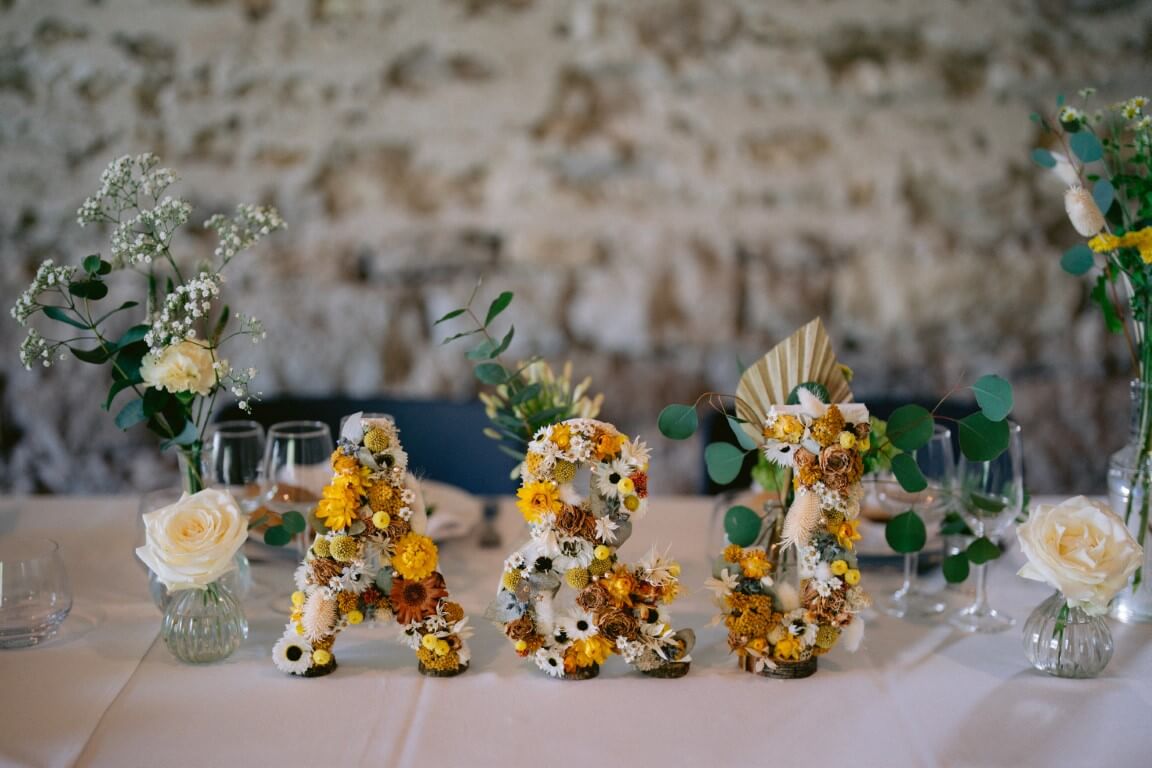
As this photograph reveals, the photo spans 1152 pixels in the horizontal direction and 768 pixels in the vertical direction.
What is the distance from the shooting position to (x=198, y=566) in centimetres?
98

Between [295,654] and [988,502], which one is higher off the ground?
[988,502]

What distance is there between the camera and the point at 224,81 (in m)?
2.15

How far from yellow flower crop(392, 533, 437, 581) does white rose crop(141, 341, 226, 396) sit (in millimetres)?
260

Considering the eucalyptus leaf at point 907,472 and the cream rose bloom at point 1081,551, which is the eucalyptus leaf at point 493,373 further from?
the cream rose bloom at point 1081,551

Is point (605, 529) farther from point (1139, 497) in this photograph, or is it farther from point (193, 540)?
point (1139, 497)

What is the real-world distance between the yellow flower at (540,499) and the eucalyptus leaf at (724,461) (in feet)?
0.53

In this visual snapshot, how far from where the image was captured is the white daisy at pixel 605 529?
972 mm

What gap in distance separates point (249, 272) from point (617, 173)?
0.79m

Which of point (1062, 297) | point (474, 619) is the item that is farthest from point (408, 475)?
point (1062, 297)

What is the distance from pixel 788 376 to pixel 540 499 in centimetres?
28

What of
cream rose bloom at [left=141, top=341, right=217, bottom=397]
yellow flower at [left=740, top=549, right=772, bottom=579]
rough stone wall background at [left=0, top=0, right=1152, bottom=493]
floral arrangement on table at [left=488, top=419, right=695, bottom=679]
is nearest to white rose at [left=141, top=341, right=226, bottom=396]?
cream rose bloom at [left=141, top=341, right=217, bottom=397]

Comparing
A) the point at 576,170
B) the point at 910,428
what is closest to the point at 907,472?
the point at 910,428

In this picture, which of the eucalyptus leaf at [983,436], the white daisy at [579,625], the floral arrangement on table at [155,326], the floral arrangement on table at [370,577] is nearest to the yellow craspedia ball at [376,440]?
the floral arrangement on table at [370,577]

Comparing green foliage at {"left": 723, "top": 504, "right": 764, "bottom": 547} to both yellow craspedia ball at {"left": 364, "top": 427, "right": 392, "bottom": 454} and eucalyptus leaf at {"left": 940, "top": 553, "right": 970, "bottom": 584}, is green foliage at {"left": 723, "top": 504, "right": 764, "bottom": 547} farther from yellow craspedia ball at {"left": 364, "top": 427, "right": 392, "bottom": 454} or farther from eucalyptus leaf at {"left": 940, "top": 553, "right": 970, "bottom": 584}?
yellow craspedia ball at {"left": 364, "top": 427, "right": 392, "bottom": 454}
